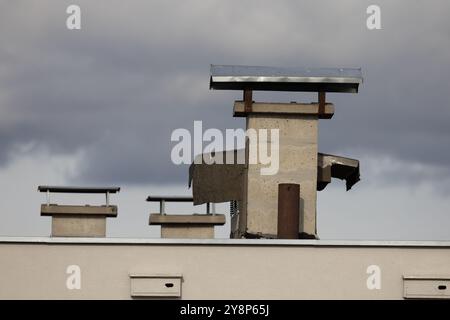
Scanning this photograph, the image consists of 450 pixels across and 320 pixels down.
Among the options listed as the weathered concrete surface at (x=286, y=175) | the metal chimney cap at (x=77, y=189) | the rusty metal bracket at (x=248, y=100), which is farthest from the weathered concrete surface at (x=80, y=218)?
the rusty metal bracket at (x=248, y=100)

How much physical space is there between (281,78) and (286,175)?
2.81 m

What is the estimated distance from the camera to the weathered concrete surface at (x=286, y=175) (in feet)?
103

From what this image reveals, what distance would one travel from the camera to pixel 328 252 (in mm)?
28312

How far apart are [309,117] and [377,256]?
5.45 meters

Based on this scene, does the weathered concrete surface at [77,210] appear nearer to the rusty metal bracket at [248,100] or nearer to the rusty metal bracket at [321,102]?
the rusty metal bracket at [248,100]

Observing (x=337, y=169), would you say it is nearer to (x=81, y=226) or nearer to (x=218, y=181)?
(x=218, y=181)

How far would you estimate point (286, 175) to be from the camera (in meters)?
32.0

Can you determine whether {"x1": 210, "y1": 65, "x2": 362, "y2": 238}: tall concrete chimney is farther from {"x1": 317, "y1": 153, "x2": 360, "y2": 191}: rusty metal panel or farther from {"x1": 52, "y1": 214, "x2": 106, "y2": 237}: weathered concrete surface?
{"x1": 52, "y1": 214, "x2": 106, "y2": 237}: weathered concrete surface

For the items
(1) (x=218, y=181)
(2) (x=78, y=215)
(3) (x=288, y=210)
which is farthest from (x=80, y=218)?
(3) (x=288, y=210)

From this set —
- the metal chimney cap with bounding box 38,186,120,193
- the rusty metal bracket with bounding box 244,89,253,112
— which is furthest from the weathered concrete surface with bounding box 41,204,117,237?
the rusty metal bracket with bounding box 244,89,253,112
